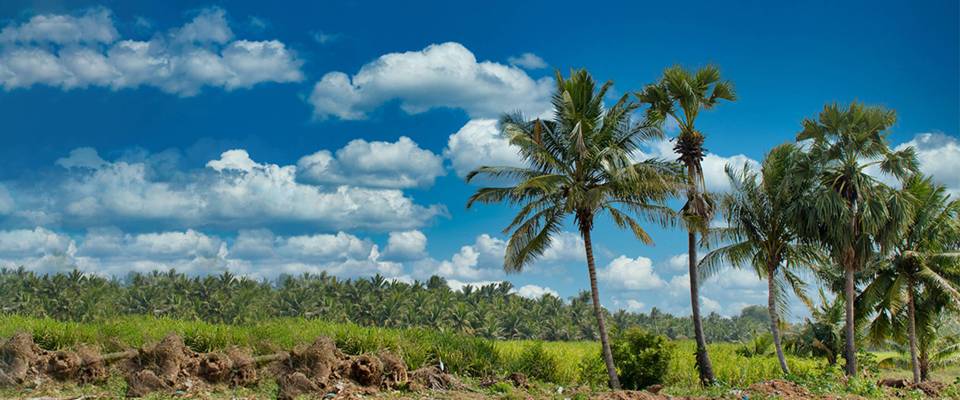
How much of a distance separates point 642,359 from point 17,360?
15071 millimetres

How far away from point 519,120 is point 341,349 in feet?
33.5

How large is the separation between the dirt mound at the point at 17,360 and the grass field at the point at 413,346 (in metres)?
0.54

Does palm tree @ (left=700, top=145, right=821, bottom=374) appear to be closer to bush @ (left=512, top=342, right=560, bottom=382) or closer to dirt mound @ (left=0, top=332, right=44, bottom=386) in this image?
bush @ (left=512, top=342, right=560, bottom=382)

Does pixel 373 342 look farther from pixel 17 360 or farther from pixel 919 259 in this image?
pixel 919 259

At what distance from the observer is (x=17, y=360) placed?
12.9 meters

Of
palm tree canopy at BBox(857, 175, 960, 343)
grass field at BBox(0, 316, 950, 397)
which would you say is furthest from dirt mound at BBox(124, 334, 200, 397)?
palm tree canopy at BBox(857, 175, 960, 343)

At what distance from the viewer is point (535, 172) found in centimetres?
2209

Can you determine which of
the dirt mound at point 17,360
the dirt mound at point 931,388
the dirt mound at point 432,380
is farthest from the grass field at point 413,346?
the dirt mound at point 931,388

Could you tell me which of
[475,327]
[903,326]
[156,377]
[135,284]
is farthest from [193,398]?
[135,284]

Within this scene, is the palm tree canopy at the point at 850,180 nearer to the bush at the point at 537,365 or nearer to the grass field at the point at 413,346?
the grass field at the point at 413,346

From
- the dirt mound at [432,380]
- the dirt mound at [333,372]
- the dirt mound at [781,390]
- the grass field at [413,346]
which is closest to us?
the dirt mound at [333,372]

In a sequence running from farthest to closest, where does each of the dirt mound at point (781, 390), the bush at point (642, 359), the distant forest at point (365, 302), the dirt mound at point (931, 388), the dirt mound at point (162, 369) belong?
the distant forest at point (365, 302), the bush at point (642, 359), the dirt mound at point (931, 388), the dirt mound at point (781, 390), the dirt mound at point (162, 369)

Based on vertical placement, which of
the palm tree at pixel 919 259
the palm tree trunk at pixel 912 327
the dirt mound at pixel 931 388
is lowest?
the dirt mound at pixel 931 388

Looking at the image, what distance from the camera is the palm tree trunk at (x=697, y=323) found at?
2162 centimetres
